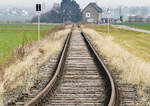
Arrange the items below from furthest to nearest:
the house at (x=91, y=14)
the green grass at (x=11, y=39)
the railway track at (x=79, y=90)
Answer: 1. the house at (x=91, y=14)
2. the green grass at (x=11, y=39)
3. the railway track at (x=79, y=90)

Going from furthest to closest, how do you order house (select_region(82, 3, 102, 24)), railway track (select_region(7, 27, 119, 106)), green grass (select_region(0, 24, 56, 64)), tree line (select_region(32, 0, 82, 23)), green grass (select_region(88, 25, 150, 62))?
1. house (select_region(82, 3, 102, 24))
2. tree line (select_region(32, 0, 82, 23))
3. green grass (select_region(88, 25, 150, 62))
4. green grass (select_region(0, 24, 56, 64))
5. railway track (select_region(7, 27, 119, 106))

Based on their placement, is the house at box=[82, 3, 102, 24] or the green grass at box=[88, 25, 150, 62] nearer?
the green grass at box=[88, 25, 150, 62]

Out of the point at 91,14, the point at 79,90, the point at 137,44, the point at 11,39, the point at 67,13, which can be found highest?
the point at 67,13

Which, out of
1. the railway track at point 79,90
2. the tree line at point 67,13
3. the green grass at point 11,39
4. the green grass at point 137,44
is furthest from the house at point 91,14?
the railway track at point 79,90

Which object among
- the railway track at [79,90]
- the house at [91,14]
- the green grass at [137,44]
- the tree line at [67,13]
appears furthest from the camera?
the house at [91,14]

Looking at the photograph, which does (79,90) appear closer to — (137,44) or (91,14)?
(137,44)

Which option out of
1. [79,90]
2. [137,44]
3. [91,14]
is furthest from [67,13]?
[79,90]

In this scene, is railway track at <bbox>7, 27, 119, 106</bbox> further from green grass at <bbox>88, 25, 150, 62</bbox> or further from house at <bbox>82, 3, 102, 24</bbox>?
house at <bbox>82, 3, 102, 24</bbox>

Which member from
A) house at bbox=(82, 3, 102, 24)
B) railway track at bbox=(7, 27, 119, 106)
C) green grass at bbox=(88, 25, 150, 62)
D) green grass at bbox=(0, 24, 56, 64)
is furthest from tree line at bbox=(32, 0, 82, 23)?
railway track at bbox=(7, 27, 119, 106)

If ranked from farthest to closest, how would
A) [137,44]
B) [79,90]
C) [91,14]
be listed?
[91,14] → [137,44] → [79,90]

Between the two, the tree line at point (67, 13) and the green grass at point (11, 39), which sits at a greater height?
the tree line at point (67, 13)

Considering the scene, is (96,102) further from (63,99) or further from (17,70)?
(17,70)

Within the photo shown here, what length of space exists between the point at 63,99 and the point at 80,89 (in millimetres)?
1078

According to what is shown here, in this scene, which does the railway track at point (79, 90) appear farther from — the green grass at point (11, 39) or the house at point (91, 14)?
the house at point (91, 14)
